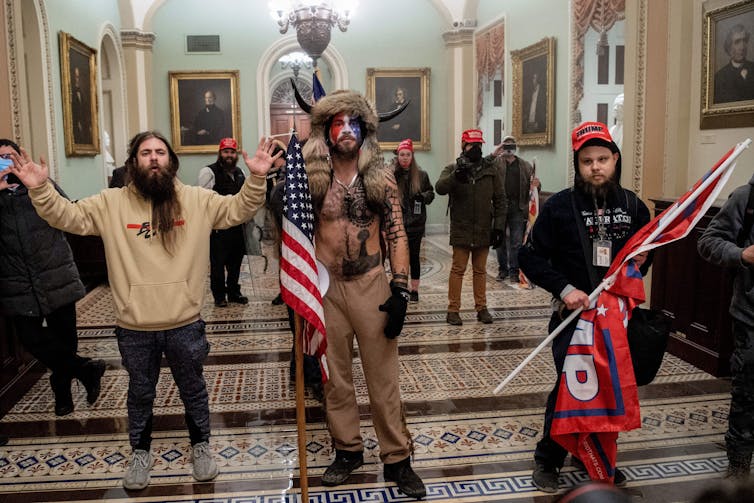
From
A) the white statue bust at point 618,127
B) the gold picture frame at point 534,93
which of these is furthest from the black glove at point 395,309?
the gold picture frame at point 534,93

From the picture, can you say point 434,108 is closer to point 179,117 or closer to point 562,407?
point 179,117

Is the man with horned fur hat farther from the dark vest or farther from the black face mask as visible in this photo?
the dark vest

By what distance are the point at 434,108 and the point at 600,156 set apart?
416 inches

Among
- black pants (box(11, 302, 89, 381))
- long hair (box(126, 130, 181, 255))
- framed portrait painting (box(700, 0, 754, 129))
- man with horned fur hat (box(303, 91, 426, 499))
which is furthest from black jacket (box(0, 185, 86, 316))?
framed portrait painting (box(700, 0, 754, 129))

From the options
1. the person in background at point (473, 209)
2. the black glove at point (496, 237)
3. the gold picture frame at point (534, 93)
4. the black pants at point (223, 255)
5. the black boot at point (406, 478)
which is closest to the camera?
the black boot at point (406, 478)

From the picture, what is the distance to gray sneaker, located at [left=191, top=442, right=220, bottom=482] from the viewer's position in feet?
11.7

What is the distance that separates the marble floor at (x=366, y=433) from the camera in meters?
3.47

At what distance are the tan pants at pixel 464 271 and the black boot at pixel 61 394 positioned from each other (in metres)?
3.53

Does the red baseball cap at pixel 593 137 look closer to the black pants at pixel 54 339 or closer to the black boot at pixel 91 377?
the black pants at pixel 54 339

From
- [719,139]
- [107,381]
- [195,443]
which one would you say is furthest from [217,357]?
[719,139]

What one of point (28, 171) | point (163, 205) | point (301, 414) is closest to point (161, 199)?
point (163, 205)

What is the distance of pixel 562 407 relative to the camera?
3.14m

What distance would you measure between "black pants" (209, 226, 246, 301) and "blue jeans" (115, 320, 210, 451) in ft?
12.6

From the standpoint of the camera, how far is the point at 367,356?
338 centimetres
